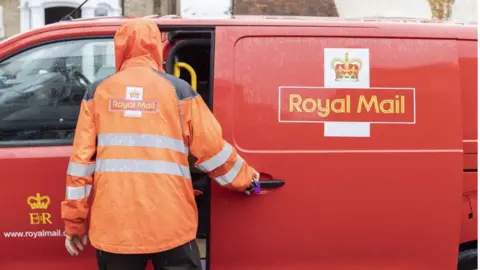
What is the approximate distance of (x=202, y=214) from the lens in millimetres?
2691

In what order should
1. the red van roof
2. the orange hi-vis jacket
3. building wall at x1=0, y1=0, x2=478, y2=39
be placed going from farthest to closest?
building wall at x1=0, y1=0, x2=478, y2=39 → the red van roof → the orange hi-vis jacket

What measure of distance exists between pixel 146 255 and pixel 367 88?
4.24ft

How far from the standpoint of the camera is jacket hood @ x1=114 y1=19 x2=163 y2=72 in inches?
92.3

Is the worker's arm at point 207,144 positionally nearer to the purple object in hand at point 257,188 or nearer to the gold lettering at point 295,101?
the purple object in hand at point 257,188

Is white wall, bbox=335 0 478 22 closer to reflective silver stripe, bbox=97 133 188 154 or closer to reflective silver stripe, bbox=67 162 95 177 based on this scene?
reflective silver stripe, bbox=97 133 188 154

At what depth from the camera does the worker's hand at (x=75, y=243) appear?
2.42 metres

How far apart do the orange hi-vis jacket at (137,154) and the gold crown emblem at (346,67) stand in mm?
688

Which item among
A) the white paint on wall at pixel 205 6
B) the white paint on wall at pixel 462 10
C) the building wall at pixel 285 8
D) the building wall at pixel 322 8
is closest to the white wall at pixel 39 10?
the building wall at pixel 322 8

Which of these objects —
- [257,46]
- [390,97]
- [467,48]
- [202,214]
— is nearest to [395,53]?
[390,97]

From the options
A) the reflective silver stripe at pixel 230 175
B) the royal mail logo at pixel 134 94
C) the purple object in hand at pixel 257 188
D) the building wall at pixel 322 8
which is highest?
the building wall at pixel 322 8

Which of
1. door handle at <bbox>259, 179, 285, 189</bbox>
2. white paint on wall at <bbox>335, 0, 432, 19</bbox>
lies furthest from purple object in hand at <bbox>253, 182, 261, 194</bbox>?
white paint on wall at <bbox>335, 0, 432, 19</bbox>

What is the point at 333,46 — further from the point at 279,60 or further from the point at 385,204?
the point at 385,204

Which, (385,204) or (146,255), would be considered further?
(385,204)

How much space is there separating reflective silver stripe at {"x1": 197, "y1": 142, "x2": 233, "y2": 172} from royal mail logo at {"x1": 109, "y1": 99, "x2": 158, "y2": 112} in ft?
1.06
